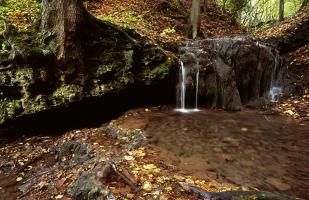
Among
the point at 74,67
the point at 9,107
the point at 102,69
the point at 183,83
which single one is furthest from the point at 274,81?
the point at 9,107

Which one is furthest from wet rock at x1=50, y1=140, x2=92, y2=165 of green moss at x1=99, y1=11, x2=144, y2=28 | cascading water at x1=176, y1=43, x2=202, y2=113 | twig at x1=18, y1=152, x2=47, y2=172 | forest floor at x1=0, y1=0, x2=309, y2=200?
green moss at x1=99, y1=11, x2=144, y2=28

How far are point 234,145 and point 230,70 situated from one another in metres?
4.47

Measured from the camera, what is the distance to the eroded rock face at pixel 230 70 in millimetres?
10422

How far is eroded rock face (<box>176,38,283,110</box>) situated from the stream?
0.80 m

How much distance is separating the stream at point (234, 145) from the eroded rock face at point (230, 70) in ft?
2.62

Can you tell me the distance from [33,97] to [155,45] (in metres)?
4.02

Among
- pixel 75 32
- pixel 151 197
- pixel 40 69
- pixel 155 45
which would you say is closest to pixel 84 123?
pixel 40 69

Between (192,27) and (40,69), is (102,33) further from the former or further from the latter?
(192,27)

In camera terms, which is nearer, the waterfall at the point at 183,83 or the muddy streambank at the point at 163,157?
the muddy streambank at the point at 163,157

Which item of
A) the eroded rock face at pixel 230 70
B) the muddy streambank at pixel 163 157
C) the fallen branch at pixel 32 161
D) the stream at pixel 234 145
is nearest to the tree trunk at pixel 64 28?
the muddy streambank at pixel 163 157

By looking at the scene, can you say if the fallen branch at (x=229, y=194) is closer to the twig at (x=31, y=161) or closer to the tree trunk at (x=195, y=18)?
the twig at (x=31, y=161)

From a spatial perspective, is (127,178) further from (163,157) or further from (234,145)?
(234,145)

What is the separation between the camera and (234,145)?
22.5ft

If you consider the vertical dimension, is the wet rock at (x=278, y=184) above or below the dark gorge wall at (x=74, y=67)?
below
